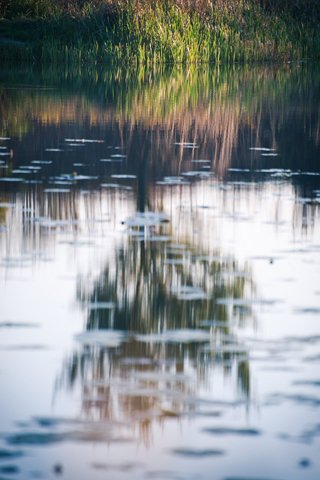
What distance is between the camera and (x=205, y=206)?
5594 millimetres

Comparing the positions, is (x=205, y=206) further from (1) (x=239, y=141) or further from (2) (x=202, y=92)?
(2) (x=202, y=92)

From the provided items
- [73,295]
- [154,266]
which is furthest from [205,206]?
[73,295]

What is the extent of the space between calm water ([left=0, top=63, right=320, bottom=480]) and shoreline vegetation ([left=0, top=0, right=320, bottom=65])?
582 inches

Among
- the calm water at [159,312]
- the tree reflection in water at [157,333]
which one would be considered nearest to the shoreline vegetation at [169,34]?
the calm water at [159,312]

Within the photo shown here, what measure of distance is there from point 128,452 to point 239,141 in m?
6.76

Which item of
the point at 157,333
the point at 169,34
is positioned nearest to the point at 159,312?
the point at 157,333

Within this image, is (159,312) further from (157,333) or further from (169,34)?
(169,34)

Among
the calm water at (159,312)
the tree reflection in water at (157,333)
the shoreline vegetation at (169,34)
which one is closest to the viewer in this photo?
the calm water at (159,312)

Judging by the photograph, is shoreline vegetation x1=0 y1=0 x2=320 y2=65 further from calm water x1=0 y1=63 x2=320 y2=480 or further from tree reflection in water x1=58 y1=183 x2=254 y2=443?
tree reflection in water x1=58 y1=183 x2=254 y2=443

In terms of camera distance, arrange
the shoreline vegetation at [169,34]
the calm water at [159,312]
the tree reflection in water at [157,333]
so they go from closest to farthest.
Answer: the calm water at [159,312], the tree reflection in water at [157,333], the shoreline vegetation at [169,34]

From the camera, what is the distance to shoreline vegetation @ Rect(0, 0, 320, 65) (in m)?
22.1

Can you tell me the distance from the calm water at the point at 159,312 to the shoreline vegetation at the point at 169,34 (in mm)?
14779

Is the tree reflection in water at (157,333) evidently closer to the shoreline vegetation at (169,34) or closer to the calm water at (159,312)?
the calm water at (159,312)

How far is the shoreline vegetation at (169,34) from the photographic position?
72.6 feet
